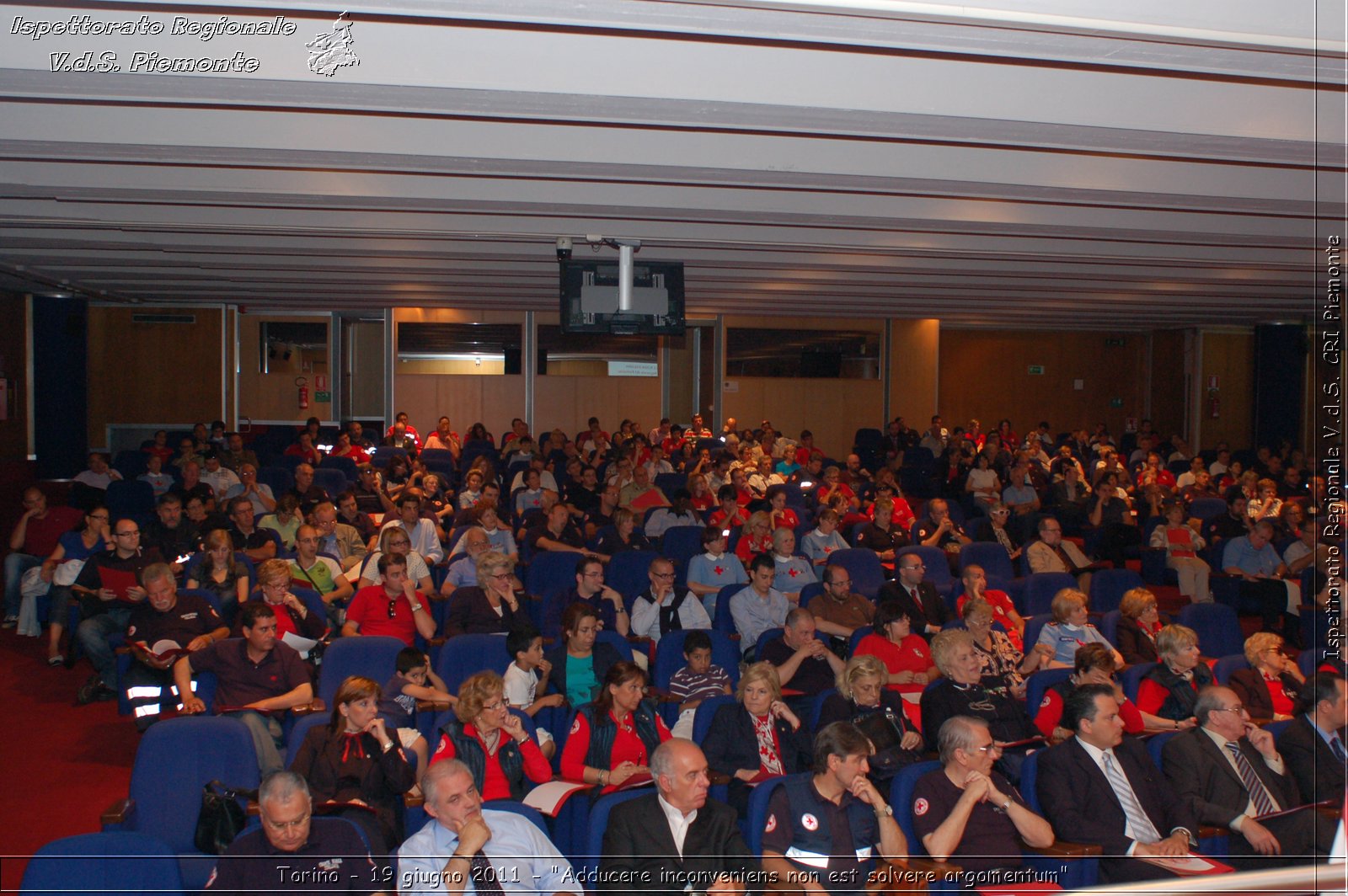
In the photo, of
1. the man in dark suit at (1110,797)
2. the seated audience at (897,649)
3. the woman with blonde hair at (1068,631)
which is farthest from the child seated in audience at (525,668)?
the woman with blonde hair at (1068,631)

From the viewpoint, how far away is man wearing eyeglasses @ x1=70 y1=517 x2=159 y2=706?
20.0 feet

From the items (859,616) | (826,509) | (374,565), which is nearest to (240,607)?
(374,565)

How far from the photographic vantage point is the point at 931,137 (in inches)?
189

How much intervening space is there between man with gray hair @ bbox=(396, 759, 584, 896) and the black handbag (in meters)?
0.82

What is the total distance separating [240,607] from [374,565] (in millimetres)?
855

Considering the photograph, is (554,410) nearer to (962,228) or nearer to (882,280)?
(882,280)

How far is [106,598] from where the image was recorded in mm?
6141

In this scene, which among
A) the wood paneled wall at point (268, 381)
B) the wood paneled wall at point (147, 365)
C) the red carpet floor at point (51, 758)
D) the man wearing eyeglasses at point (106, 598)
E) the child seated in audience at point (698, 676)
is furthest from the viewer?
the wood paneled wall at point (268, 381)

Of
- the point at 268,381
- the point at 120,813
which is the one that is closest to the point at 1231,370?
the point at 268,381

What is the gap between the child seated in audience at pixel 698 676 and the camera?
192 inches

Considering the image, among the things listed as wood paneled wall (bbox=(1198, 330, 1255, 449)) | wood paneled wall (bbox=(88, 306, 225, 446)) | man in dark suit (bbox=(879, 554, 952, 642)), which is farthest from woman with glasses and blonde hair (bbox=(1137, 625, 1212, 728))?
wood paneled wall (bbox=(1198, 330, 1255, 449))

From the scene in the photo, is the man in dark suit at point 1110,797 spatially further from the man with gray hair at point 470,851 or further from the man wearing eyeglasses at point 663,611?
the man wearing eyeglasses at point 663,611

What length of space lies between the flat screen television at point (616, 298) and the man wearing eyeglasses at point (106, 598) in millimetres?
3464

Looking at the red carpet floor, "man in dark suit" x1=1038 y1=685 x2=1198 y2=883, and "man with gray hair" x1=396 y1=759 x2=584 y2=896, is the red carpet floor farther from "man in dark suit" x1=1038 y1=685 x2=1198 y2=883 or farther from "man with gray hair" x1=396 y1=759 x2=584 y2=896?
"man in dark suit" x1=1038 y1=685 x2=1198 y2=883
